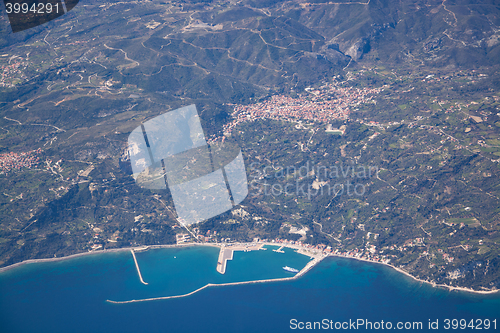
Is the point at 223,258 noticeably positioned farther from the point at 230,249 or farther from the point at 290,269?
the point at 290,269

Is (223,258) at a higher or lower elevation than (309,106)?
lower

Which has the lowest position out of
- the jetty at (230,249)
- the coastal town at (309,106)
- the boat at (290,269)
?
the boat at (290,269)

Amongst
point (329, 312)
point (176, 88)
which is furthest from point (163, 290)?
point (176, 88)

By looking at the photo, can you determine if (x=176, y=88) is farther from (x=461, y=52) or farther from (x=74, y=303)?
(x=461, y=52)

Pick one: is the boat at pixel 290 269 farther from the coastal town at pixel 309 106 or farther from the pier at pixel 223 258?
the coastal town at pixel 309 106

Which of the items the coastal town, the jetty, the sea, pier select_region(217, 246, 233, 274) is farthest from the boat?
the coastal town

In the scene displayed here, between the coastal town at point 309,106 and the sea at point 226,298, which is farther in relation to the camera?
the coastal town at point 309,106

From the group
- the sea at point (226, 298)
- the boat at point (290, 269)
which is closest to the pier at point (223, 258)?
the sea at point (226, 298)

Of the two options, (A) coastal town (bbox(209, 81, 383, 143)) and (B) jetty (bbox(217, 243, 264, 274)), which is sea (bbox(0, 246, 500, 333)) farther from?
(A) coastal town (bbox(209, 81, 383, 143))

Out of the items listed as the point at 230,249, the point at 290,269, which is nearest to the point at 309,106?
the point at 230,249

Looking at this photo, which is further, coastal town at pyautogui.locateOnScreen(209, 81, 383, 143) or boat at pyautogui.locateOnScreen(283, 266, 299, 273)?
coastal town at pyautogui.locateOnScreen(209, 81, 383, 143)
